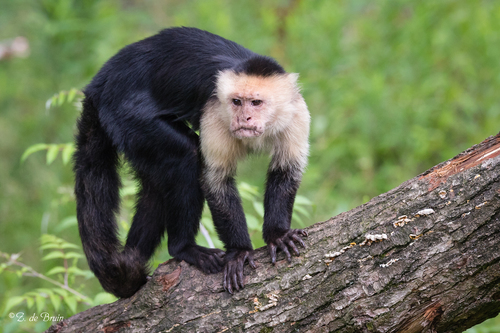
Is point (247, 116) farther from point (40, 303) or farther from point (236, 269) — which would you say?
point (40, 303)

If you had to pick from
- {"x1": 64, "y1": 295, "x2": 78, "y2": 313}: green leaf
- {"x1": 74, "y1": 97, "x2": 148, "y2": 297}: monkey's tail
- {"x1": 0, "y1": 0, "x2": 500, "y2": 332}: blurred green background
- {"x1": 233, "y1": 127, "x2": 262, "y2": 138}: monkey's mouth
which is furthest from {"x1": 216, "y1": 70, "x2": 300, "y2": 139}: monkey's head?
{"x1": 0, "y1": 0, "x2": 500, "y2": 332}: blurred green background

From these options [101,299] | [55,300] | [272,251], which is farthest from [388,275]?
[55,300]

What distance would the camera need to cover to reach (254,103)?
12.0 ft

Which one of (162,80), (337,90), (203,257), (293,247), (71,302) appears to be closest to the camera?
(293,247)

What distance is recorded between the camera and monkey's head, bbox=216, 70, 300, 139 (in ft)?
11.5

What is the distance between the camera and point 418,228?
259 cm

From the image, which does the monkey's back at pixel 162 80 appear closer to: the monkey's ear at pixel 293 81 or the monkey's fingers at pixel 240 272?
the monkey's ear at pixel 293 81

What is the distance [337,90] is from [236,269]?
16.6ft

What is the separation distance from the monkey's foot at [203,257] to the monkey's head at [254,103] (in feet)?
2.89

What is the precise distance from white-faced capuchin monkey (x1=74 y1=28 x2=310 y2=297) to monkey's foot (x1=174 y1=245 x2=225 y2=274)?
0.03 feet

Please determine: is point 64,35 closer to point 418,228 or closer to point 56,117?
point 56,117

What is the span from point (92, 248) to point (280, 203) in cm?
145

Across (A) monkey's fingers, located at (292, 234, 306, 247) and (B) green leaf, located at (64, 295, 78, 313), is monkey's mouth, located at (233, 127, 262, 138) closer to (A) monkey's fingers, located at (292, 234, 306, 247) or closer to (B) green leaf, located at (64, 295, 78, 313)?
(A) monkey's fingers, located at (292, 234, 306, 247)

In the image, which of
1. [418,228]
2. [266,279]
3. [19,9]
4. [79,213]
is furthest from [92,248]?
[19,9]
